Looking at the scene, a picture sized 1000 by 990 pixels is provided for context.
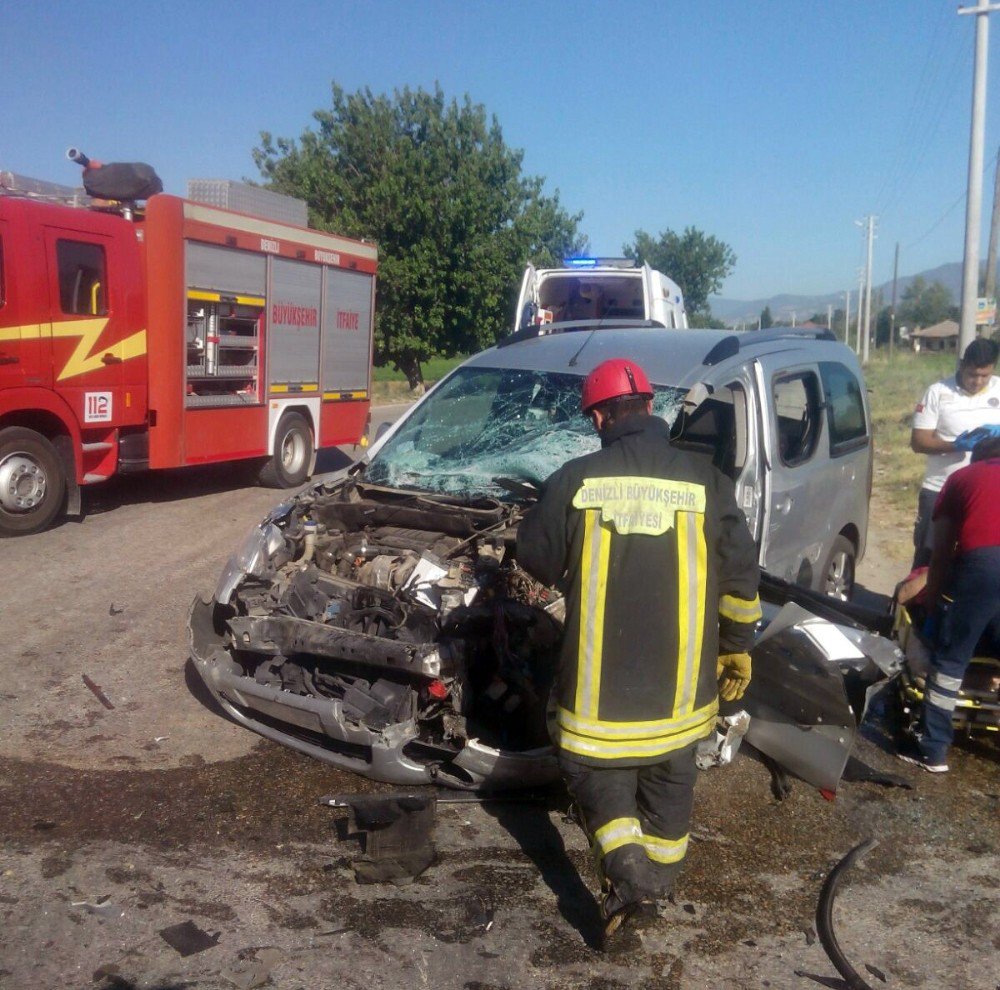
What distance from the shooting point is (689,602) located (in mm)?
3111

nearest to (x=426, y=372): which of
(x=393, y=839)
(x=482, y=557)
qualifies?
(x=482, y=557)

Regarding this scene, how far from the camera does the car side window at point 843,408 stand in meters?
6.17

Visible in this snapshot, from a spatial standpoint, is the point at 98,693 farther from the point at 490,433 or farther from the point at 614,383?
the point at 614,383

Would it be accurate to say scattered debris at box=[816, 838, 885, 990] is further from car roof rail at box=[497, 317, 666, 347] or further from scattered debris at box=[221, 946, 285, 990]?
car roof rail at box=[497, 317, 666, 347]

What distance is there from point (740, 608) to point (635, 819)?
74 centimetres

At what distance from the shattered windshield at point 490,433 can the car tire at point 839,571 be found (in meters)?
1.70

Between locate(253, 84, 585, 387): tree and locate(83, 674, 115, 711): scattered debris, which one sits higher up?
locate(253, 84, 585, 387): tree

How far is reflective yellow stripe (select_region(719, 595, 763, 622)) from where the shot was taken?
3.34 metres

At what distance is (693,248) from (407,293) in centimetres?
3544

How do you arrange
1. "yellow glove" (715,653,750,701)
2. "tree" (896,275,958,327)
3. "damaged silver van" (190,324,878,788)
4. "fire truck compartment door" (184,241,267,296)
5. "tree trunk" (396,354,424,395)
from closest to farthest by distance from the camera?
"yellow glove" (715,653,750,701) < "damaged silver van" (190,324,878,788) < "fire truck compartment door" (184,241,267,296) < "tree trunk" (396,354,424,395) < "tree" (896,275,958,327)

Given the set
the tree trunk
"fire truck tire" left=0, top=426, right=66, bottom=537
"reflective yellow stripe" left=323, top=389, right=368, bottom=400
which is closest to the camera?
"fire truck tire" left=0, top=426, right=66, bottom=537

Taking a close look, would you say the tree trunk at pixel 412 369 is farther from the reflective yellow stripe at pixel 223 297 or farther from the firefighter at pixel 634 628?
the firefighter at pixel 634 628

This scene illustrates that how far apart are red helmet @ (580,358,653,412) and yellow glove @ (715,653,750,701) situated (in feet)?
3.11

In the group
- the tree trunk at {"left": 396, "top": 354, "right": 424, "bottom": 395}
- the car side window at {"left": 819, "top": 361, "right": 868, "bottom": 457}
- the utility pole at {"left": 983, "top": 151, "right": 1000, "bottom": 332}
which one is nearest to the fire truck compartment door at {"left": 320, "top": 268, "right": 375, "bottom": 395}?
the car side window at {"left": 819, "top": 361, "right": 868, "bottom": 457}
